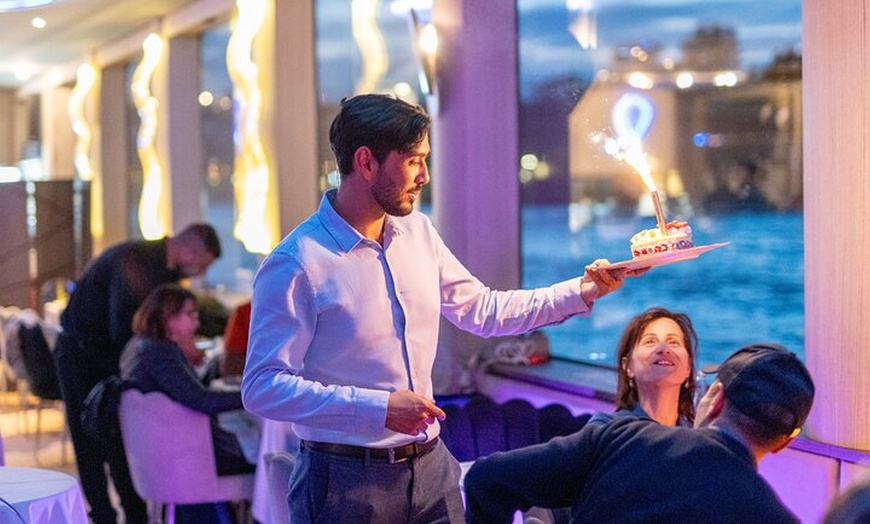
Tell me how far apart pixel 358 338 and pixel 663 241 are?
→ 25.5 inches

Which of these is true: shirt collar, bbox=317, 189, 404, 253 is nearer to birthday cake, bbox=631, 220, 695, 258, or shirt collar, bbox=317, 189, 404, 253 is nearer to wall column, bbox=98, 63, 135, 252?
birthday cake, bbox=631, 220, 695, 258

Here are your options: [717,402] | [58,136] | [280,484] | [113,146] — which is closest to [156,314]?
[280,484]

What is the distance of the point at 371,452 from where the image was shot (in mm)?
2281

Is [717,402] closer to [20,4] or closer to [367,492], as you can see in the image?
[367,492]

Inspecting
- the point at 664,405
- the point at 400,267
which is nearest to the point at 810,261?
the point at 664,405

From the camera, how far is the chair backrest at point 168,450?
4.75 metres

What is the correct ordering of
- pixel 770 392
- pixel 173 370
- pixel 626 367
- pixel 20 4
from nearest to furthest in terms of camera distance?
pixel 770 392 → pixel 626 367 → pixel 173 370 → pixel 20 4

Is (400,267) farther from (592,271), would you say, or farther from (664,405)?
(664,405)

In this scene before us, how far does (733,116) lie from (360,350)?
16.8 metres

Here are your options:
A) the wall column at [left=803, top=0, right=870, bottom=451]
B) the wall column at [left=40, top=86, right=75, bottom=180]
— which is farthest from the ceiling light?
the wall column at [left=803, top=0, right=870, bottom=451]

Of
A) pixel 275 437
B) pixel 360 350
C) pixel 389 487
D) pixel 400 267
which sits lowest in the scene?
pixel 275 437

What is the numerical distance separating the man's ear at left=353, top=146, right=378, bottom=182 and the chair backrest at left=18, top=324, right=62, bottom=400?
5.71 m

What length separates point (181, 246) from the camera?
6188 mm

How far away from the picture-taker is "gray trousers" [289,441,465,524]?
7.41ft
